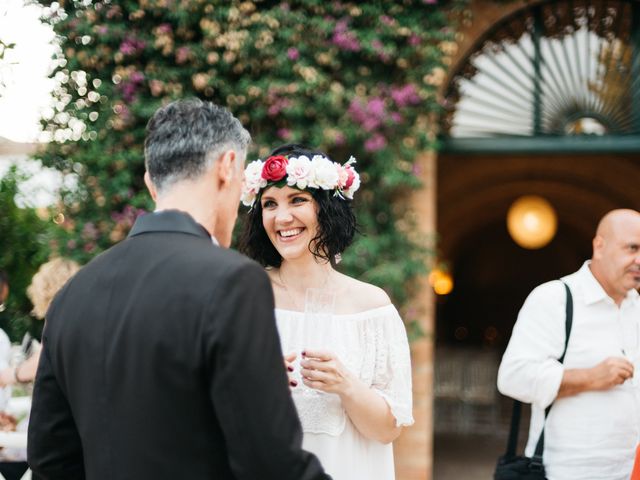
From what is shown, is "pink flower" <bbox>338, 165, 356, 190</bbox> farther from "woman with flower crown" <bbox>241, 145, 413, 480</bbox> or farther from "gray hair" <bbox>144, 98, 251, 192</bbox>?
"gray hair" <bbox>144, 98, 251, 192</bbox>

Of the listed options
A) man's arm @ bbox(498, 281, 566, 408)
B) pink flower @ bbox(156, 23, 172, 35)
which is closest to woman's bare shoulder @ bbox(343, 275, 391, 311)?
man's arm @ bbox(498, 281, 566, 408)

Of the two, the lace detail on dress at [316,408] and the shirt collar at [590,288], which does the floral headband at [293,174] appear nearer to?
the lace detail on dress at [316,408]

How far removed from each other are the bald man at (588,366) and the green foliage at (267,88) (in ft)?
8.93

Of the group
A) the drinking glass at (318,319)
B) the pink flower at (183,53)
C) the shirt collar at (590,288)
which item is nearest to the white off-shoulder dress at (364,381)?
the drinking glass at (318,319)

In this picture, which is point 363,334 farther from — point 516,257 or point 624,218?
point 516,257

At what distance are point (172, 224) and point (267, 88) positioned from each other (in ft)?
15.1

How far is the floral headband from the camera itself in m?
2.71

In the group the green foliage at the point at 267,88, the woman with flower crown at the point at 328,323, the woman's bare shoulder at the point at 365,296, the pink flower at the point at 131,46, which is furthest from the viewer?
the pink flower at the point at 131,46

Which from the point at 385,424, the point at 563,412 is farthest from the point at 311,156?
the point at 563,412

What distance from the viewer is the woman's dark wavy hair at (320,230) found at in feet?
9.11

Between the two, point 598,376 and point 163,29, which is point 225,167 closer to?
point 598,376

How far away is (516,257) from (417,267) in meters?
14.5

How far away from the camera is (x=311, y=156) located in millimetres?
2840

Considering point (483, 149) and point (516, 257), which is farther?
point (516, 257)
